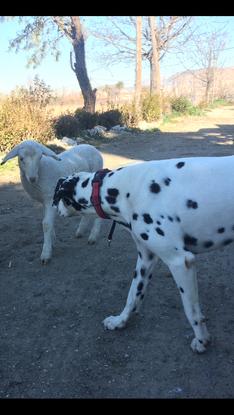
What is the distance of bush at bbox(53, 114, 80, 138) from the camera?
52.3ft

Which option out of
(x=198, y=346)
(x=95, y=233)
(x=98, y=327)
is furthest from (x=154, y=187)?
(x=95, y=233)

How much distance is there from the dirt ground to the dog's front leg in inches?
3.5

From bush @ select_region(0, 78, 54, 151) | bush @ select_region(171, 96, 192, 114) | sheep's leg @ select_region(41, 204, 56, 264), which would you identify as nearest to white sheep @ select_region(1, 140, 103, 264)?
sheep's leg @ select_region(41, 204, 56, 264)

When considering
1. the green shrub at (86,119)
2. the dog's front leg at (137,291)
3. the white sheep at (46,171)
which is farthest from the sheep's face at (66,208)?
the green shrub at (86,119)

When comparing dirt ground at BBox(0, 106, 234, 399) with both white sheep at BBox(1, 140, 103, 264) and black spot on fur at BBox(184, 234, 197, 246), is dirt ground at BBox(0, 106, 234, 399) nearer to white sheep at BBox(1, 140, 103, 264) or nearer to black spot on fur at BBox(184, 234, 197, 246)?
white sheep at BBox(1, 140, 103, 264)

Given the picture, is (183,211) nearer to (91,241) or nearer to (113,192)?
(113,192)

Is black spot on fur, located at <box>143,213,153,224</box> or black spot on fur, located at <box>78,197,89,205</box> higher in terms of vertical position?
black spot on fur, located at <box>143,213,153,224</box>

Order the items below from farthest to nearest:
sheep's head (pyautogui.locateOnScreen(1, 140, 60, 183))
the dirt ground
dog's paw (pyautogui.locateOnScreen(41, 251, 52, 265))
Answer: dog's paw (pyautogui.locateOnScreen(41, 251, 52, 265)), sheep's head (pyautogui.locateOnScreen(1, 140, 60, 183)), the dirt ground

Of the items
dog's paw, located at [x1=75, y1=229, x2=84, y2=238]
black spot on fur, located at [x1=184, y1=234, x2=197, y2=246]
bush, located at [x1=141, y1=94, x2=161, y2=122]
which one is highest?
black spot on fur, located at [x1=184, y1=234, x2=197, y2=246]

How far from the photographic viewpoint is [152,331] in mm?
3900

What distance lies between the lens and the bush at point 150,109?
73.1ft

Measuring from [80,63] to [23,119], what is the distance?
13.1 meters

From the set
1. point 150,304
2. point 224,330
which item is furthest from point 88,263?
point 224,330

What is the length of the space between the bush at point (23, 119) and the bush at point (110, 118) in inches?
165
